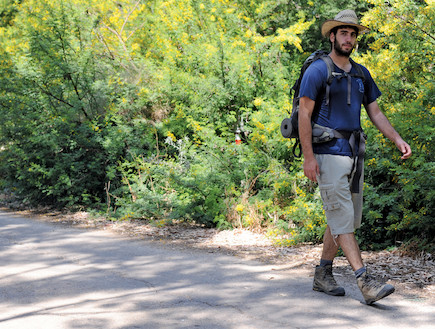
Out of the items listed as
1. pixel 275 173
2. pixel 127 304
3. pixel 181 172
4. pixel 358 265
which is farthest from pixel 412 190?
pixel 181 172

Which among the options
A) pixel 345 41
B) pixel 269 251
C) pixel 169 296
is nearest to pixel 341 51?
pixel 345 41

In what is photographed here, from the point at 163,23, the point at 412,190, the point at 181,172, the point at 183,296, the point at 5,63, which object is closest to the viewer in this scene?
the point at 183,296

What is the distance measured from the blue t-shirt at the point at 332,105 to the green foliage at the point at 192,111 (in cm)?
212

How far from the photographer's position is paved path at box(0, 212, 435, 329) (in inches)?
153

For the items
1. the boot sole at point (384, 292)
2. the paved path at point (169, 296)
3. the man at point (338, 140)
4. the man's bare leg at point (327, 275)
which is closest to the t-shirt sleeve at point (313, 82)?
the man at point (338, 140)

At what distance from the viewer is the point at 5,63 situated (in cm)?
1146

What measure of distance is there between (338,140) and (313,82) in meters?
0.50

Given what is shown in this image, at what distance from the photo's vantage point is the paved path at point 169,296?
3891mm

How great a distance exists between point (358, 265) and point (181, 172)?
5.39m

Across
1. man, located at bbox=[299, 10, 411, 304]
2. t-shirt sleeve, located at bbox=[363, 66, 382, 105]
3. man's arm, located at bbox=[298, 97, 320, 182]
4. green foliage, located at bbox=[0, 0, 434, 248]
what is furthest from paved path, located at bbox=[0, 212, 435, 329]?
green foliage, located at bbox=[0, 0, 434, 248]

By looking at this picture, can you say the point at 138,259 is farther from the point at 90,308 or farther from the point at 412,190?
the point at 412,190

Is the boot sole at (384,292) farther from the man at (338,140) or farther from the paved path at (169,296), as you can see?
the man at (338,140)

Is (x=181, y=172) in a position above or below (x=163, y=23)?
below

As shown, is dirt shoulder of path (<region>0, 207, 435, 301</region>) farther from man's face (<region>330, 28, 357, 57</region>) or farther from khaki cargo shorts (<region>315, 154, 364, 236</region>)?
man's face (<region>330, 28, 357, 57</region>)
